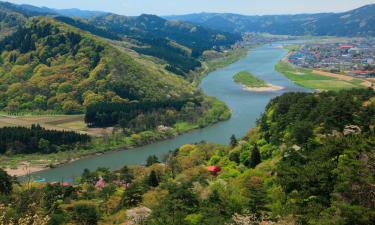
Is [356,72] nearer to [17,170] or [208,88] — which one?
[208,88]

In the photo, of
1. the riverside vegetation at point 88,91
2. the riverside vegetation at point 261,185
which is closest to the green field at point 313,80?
the riverside vegetation at point 88,91

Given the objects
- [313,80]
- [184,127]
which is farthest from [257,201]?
[313,80]

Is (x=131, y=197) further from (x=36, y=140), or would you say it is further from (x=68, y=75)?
(x=68, y=75)

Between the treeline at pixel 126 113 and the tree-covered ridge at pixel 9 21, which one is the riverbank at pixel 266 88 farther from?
the tree-covered ridge at pixel 9 21

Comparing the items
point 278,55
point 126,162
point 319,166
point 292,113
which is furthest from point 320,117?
point 278,55

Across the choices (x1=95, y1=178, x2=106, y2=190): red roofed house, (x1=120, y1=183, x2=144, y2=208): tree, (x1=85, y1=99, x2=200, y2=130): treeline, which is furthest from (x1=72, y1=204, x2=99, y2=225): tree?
(x1=85, y1=99, x2=200, y2=130): treeline
